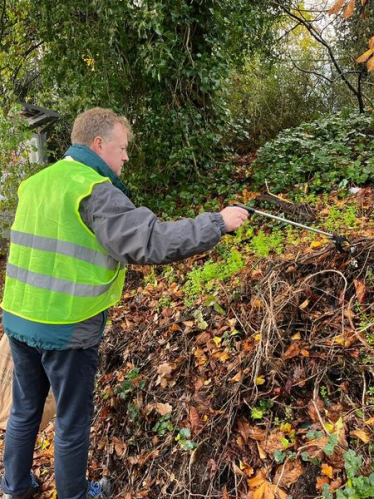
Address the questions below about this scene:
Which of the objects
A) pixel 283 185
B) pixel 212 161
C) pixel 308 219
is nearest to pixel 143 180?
pixel 212 161

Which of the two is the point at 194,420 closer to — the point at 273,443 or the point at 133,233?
the point at 273,443

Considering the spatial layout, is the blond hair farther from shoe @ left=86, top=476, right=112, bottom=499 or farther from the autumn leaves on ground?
shoe @ left=86, top=476, right=112, bottom=499

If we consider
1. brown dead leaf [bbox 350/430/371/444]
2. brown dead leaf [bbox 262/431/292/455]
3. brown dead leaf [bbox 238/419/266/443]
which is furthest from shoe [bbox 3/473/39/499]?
brown dead leaf [bbox 350/430/371/444]

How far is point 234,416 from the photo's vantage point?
265 cm

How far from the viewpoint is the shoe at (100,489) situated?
2752 millimetres

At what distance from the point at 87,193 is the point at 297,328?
5.26 feet

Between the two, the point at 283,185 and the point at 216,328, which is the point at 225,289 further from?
the point at 283,185

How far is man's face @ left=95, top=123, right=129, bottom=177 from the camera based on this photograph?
2449 millimetres

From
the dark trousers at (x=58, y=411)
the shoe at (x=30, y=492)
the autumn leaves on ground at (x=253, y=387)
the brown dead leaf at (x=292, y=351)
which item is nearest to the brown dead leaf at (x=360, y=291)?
the autumn leaves on ground at (x=253, y=387)

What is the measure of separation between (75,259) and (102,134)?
2.32 ft

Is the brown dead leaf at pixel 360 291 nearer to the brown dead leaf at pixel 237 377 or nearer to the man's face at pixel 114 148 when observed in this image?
the brown dead leaf at pixel 237 377

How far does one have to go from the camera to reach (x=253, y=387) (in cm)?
268

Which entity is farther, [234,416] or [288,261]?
[288,261]

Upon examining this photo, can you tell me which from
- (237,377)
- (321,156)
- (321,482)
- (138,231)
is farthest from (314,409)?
(321,156)
